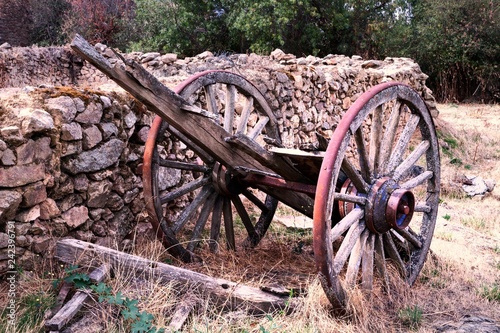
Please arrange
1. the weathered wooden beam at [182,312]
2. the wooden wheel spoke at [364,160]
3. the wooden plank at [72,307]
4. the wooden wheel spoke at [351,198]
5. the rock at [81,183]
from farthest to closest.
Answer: the rock at [81,183]
the wooden wheel spoke at [364,160]
the wooden wheel spoke at [351,198]
the weathered wooden beam at [182,312]
the wooden plank at [72,307]

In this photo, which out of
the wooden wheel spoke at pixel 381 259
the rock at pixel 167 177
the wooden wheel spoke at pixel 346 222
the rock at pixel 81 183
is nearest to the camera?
the wooden wheel spoke at pixel 346 222

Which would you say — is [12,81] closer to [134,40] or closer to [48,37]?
[134,40]

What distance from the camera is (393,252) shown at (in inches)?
151

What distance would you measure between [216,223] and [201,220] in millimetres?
200

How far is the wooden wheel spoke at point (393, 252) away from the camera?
12.5ft

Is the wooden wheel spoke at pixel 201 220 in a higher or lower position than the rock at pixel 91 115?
lower

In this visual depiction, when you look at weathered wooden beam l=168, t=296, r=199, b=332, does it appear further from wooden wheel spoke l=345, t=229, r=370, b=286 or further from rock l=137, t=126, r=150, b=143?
rock l=137, t=126, r=150, b=143

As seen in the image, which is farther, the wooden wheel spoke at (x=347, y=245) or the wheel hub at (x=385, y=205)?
the wheel hub at (x=385, y=205)

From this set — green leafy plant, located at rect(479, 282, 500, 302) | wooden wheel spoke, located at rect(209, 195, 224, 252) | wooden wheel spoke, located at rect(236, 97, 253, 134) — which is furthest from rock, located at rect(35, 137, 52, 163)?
green leafy plant, located at rect(479, 282, 500, 302)

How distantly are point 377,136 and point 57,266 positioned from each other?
7.98ft

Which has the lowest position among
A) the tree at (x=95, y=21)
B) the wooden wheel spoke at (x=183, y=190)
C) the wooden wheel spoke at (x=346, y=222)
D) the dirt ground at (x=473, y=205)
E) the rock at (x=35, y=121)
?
the dirt ground at (x=473, y=205)

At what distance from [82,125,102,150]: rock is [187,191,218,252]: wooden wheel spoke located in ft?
3.29

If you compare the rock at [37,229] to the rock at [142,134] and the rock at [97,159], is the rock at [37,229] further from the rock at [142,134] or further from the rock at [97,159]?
the rock at [142,134]

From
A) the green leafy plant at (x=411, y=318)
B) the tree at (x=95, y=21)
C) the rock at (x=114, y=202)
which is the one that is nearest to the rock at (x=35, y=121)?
the rock at (x=114, y=202)
